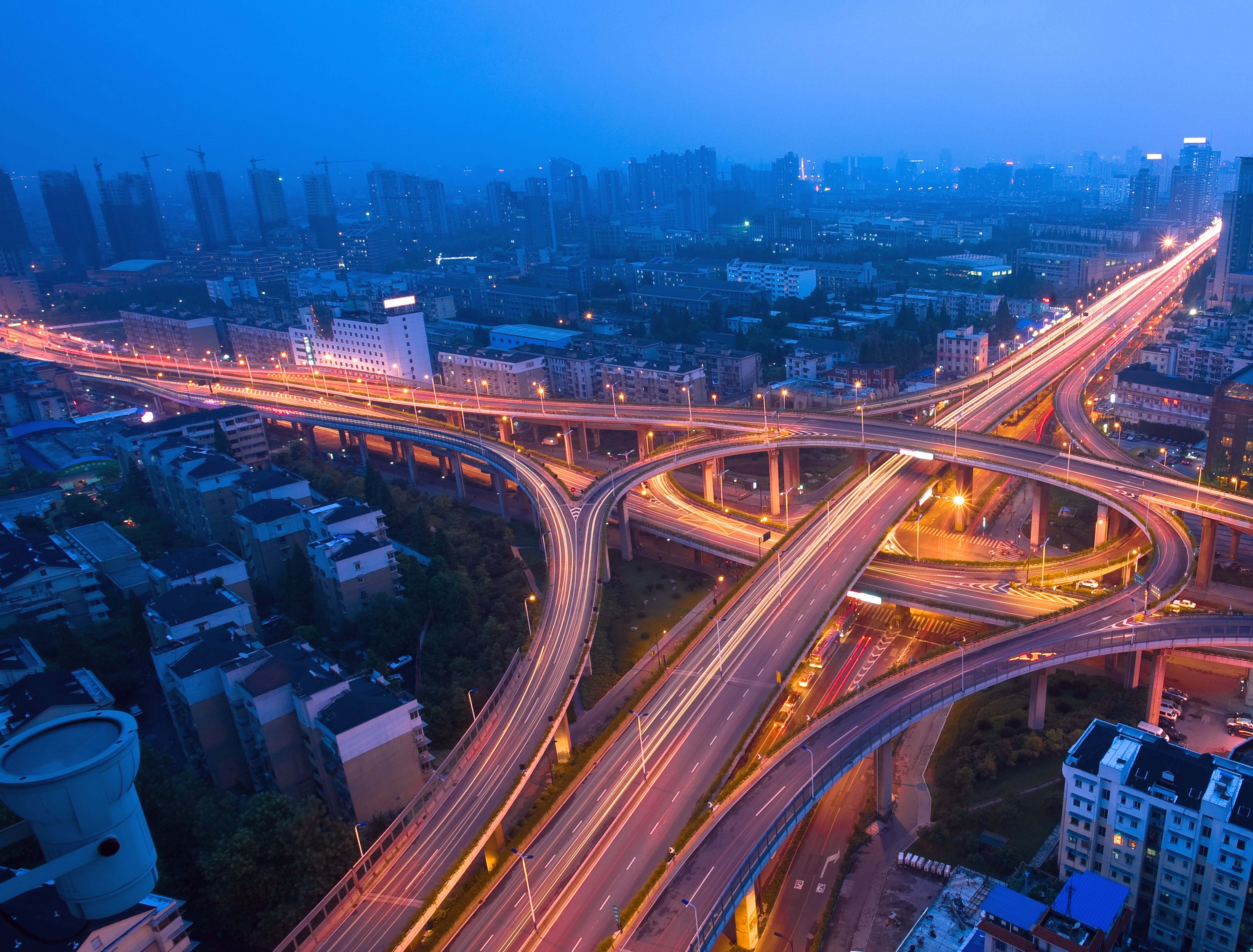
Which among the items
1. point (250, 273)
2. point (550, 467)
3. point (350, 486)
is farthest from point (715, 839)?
point (250, 273)

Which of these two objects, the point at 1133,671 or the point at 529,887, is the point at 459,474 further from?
the point at 1133,671

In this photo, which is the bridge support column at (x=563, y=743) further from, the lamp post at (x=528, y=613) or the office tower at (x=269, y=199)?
the office tower at (x=269, y=199)

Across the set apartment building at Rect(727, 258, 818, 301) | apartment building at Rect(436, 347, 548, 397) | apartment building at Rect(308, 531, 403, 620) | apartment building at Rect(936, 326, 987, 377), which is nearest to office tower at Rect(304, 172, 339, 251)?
apartment building at Rect(727, 258, 818, 301)

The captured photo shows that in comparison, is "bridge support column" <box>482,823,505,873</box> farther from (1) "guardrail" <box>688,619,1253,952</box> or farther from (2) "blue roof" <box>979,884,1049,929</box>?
(2) "blue roof" <box>979,884,1049,929</box>

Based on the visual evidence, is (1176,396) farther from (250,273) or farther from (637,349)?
(250,273)

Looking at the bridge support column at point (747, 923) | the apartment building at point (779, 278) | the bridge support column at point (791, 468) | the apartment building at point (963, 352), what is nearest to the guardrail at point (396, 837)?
the bridge support column at point (747, 923)

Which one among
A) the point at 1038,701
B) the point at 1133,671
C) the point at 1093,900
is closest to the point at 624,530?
the point at 1038,701
